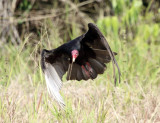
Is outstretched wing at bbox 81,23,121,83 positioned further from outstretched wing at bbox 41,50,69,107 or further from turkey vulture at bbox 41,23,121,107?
outstretched wing at bbox 41,50,69,107

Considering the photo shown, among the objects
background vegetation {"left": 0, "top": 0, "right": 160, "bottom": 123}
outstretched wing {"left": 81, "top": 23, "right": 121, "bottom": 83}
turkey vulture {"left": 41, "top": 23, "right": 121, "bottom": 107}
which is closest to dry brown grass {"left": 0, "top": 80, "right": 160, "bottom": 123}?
background vegetation {"left": 0, "top": 0, "right": 160, "bottom": 123}

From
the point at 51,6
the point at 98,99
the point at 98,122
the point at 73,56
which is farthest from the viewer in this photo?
the point at 51,6

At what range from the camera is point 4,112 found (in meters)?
2.57

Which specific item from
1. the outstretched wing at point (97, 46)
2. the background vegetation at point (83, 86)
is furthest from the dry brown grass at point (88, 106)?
the outstretched wing at point (97, 46)

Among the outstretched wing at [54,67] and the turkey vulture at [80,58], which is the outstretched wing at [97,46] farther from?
the outstretched wing at [54,67]

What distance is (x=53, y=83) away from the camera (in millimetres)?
3141

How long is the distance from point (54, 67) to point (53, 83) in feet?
1.62

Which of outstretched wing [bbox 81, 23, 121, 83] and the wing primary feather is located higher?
outstretched wing [bbox 81, 23, 121, 83]

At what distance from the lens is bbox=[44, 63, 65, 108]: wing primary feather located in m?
2.75

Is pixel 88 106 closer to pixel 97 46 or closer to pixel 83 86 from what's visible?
pixel 83 86

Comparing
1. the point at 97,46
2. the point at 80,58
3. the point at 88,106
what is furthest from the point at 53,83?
the point at 97,46

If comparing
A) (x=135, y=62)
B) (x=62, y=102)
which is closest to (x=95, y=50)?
(x=135, y=62)

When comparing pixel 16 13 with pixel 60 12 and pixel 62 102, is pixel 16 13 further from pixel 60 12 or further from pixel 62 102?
pixel 62 102

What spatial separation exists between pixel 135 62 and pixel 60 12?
9.54 ft
